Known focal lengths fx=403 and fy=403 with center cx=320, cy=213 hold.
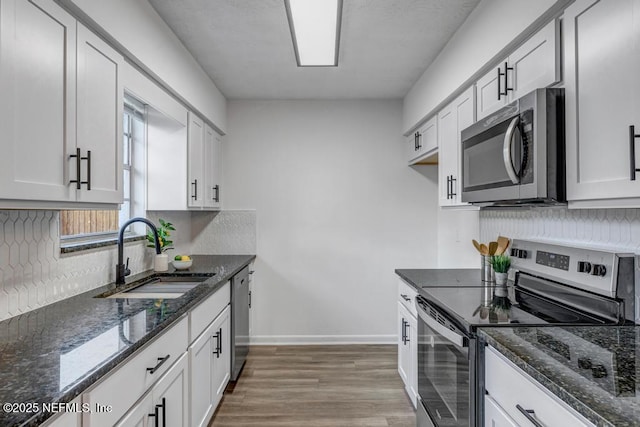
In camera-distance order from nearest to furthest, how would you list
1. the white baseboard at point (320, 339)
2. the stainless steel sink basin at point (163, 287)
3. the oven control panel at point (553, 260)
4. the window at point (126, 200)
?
the oven control panel at point (553, 260)
the window at point (126, 200)
the stainless steel sink basin at point (163, 287)
the white baseboard at point (320, 339)

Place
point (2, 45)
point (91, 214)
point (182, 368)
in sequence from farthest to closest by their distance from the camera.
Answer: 1. point (91, 214)
2. point (182, 368)
3. point (2, 45)

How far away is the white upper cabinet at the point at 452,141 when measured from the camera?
2.47 m

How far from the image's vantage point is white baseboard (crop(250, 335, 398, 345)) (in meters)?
4.04

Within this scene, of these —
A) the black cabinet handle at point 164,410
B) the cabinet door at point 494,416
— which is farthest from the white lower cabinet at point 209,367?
the cabinet door at point 494,416

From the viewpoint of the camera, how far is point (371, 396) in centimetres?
290

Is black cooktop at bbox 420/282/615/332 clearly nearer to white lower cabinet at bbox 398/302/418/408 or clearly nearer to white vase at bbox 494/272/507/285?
white vase at bbox 494/272/507/285

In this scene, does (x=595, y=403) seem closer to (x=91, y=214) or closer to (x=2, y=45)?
(x=2, y=45)

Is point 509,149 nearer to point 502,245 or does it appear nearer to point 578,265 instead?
point 578,265

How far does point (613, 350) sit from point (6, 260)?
2180 millimetres

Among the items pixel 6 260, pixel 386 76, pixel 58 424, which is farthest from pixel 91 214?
pixel 386 76

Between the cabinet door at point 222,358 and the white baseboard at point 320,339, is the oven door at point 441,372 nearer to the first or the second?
the cabinet door at point 222,358

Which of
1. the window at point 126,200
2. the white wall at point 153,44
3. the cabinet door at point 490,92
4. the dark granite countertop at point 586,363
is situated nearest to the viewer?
the dark granite countertop at point 586,363

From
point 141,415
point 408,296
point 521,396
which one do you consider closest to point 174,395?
point 141,415

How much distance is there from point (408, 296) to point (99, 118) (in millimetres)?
2102
